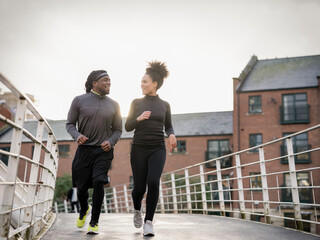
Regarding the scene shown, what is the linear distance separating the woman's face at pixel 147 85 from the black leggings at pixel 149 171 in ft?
2.14

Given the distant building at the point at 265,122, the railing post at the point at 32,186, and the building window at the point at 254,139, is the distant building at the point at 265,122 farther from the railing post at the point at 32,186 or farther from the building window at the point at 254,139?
the railing post at the point at 32,186

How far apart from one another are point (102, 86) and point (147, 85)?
528mm

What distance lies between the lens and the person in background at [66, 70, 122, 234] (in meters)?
4.58

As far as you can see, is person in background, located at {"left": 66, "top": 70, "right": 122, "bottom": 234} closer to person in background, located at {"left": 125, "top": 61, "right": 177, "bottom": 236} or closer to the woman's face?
person in background, located at {"left": 125, "top": 61, "right": 177, "bottom": 236}

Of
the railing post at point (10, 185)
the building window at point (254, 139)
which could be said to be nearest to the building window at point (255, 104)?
the building window at point (254, 139)

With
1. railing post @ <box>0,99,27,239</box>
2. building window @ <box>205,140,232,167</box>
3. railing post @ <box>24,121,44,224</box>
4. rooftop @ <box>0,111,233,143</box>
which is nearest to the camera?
railing post @ <box>0,99,27,239</box>

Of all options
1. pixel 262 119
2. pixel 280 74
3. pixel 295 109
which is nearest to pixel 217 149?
pixel 262 119

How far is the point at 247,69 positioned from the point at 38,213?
30.8 metres

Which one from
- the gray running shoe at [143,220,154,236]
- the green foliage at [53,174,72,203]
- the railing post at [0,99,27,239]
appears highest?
the green foliage at [53,174,72,203]

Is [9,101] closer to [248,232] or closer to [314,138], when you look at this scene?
[314,138]

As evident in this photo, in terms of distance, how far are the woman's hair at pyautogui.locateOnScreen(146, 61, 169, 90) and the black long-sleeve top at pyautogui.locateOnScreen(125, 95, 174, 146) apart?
0.20 metres

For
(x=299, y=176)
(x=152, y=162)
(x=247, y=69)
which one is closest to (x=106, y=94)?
(x=152, y=162)

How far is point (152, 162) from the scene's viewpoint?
4617mm

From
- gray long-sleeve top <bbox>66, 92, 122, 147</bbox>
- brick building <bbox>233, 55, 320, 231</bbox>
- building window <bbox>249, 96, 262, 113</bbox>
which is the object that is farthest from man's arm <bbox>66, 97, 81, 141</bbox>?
building window <bbox>249, 96, 262, 113</bbox>
